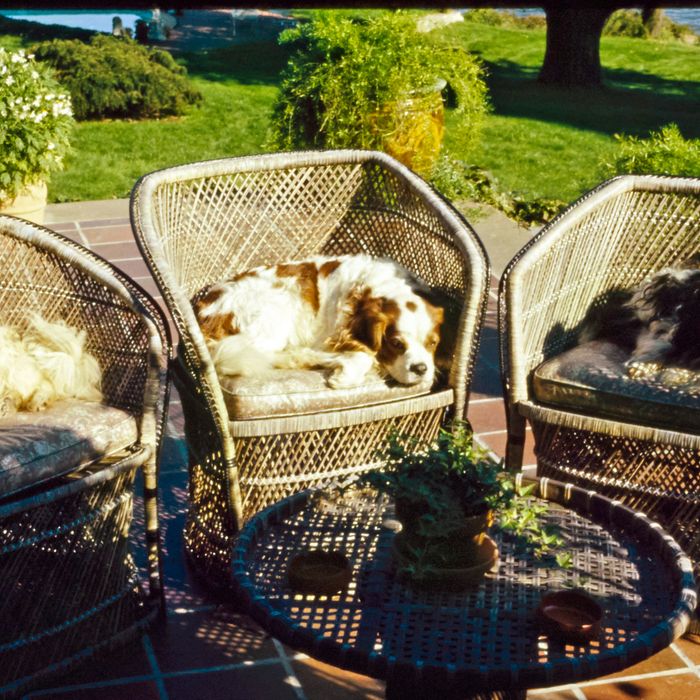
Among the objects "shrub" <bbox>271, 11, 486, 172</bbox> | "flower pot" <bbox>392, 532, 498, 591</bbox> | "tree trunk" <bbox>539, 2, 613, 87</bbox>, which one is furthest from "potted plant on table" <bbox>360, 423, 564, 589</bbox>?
"tree trunk" <bbox>539, 2, 613, 87</bbox>

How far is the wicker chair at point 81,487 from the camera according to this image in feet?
8.23

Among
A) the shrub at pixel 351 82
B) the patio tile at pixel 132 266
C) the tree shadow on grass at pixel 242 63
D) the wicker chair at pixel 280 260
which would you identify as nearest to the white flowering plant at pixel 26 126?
the patio tile at pixel 132 266

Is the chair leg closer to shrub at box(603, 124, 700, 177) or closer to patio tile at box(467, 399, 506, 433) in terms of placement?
patio tile at box(467, 399, 506, 433)

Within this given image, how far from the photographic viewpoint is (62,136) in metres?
6.41

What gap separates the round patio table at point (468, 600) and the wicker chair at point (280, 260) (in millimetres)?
524

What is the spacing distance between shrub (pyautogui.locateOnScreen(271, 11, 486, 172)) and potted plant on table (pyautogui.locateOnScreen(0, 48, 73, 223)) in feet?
4.90

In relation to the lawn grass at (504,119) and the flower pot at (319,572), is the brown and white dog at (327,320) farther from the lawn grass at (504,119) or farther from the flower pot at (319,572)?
the lawn grass at (504,119)

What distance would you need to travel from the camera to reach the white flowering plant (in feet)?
20.0

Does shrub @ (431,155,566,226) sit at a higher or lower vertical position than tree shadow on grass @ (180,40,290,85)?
lower

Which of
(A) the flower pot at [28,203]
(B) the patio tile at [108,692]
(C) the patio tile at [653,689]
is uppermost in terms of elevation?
(A) the flower pot at [28,203]

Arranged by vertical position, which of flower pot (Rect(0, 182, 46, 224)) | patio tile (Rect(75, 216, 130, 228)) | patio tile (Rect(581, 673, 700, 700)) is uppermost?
flower pot (Rect(0, 182, 46, 224))

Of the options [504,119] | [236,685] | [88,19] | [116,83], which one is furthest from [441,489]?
[88,19]

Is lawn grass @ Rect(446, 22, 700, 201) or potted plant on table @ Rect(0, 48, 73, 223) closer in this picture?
potted plant on table @ Rect(0, 48, 73, 223)

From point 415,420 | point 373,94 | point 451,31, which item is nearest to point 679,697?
point 415,420
